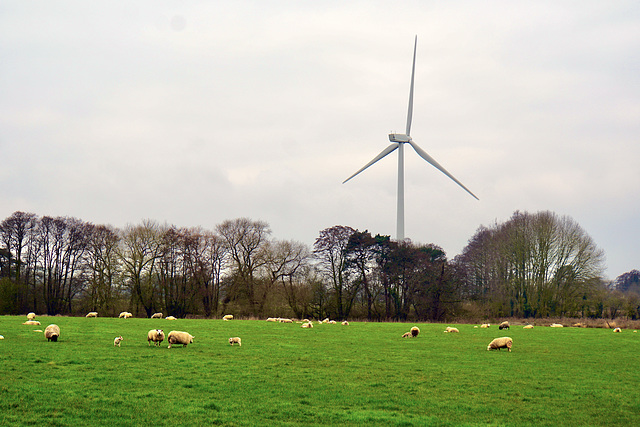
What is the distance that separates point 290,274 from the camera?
72875 mm

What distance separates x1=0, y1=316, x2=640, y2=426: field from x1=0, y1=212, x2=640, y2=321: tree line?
151 ft

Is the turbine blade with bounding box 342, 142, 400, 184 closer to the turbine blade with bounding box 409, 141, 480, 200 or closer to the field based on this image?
the turbine blade with bounding box 409, 141, 480, 200

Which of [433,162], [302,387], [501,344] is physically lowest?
[501,344]

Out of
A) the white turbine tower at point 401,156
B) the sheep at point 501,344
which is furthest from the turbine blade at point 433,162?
the sheep at point 501,344

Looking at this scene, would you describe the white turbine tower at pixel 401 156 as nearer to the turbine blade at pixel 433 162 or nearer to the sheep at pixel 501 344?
the turbine blade at pixel 433 162

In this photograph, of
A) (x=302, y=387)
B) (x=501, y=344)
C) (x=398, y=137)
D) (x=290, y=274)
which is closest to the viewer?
(x=302, y=387)

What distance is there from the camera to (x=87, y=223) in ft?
227

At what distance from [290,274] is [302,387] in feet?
196

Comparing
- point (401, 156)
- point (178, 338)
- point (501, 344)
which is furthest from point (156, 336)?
point (401, 156)

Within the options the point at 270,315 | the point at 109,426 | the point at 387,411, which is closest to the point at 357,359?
the point at 387,411

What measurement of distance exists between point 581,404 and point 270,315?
57224mm

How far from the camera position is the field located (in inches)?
408

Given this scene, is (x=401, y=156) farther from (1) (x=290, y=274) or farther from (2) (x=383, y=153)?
(1) (x=290, y=274)

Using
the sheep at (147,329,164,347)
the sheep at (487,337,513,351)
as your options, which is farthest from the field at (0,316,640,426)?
the sheep at (487,337,513,351)
